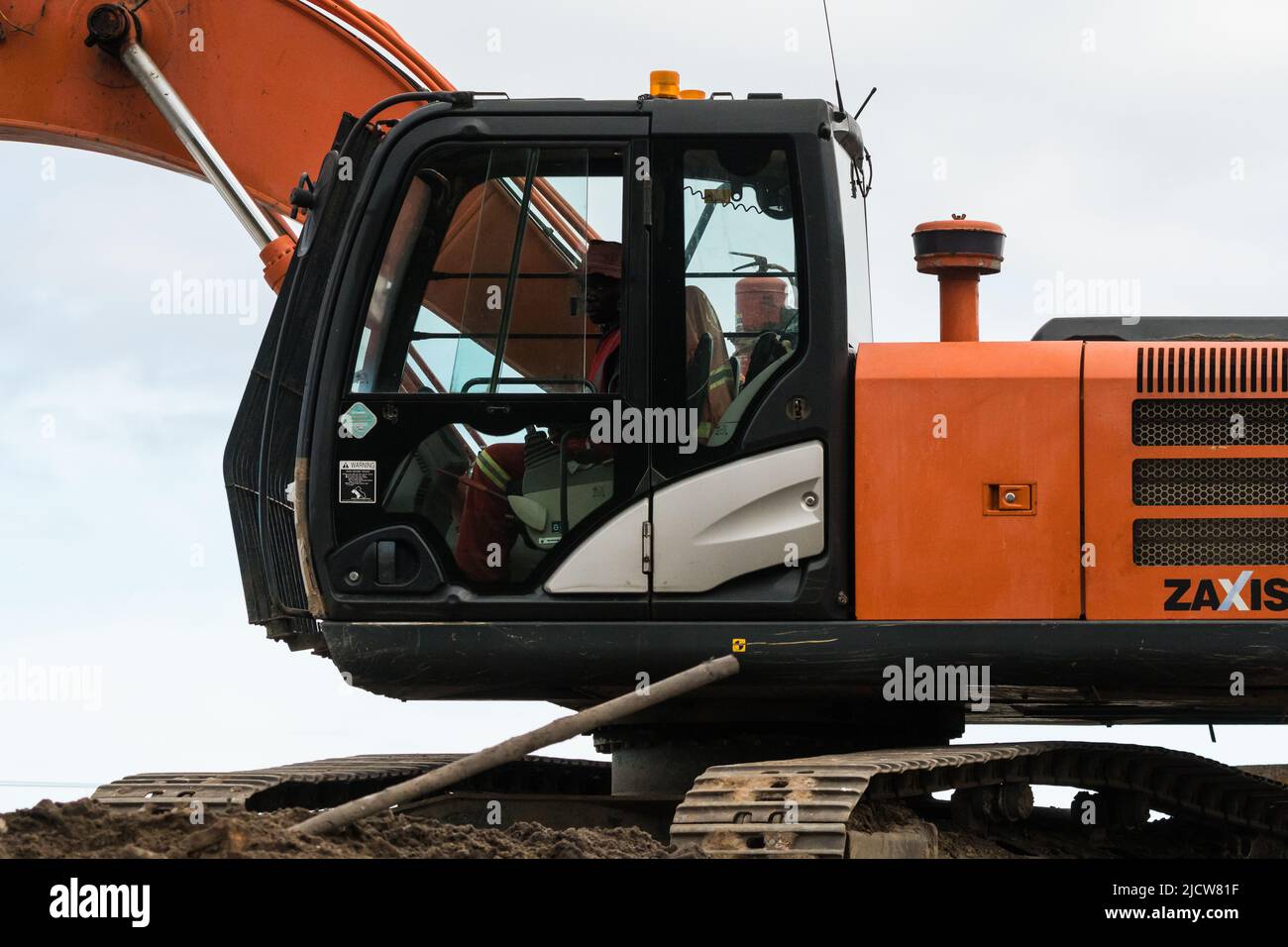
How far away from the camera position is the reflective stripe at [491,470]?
661 cm

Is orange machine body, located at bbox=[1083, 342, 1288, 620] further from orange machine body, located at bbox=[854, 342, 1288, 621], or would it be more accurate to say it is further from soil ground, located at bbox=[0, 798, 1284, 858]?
soil ground, located at bbox=[0, 798, 1284, 858]

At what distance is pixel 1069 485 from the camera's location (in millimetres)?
6527

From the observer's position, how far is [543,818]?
7484 mm

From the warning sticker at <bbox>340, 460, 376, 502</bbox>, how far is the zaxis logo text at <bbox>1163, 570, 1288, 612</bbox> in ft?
Answer: 9.43

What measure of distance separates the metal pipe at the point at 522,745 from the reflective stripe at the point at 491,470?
0.88 m

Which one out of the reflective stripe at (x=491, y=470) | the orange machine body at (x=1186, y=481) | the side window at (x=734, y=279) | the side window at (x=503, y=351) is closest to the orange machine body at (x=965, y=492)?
the orange machine body at (x=1186, y=481)

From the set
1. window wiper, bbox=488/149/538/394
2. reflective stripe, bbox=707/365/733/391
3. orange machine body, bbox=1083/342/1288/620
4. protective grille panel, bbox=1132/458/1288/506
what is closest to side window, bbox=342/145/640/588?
window wiper, bbox=488/149/538/394

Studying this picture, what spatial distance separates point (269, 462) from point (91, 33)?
7.10 ft

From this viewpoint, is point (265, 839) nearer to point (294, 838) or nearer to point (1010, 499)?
point (294, 838)

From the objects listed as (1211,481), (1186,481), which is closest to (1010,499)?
(1186,481)

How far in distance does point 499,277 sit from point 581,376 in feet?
1.52

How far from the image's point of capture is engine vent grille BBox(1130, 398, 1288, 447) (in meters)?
6.61
